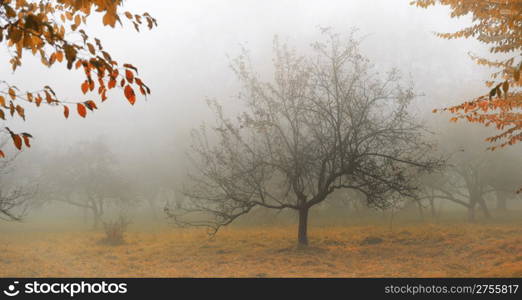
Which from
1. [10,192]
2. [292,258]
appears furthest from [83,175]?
[292,258]

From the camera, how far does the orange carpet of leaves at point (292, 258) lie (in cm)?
960

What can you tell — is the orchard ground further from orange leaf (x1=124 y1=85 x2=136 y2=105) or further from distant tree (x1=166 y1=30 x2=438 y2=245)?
orange leaf (x1=124 y1=85 x2=136 y2=105)

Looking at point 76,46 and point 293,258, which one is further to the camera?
point 293,258

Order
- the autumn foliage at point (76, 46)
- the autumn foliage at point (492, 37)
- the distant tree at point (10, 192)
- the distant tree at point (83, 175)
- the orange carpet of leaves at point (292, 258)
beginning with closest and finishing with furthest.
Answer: the autumn foliage at point (76, 46) → the autumn foliage at point (492, 37) → the orange carpet of leaves at point (292, 258) → the distant tree at point (10, 192) → the distant tree at point (83, 175)

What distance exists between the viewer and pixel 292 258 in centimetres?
1150

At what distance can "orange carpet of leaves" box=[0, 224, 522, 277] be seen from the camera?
378 inches

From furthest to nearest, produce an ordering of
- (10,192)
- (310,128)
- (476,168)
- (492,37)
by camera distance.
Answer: (10,192) → (476,168) → (310,128) → (492,37)

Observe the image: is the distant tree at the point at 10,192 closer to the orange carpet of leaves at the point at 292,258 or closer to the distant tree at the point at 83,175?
the orange carpet of leaves at the point at 292,258

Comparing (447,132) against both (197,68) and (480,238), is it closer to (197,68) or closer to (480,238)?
(480,238)

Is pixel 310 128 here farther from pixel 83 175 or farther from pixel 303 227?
pixel 83 175

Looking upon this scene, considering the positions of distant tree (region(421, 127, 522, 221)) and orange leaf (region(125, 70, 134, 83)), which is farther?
distant tree (region(421, 127, 522, 221))

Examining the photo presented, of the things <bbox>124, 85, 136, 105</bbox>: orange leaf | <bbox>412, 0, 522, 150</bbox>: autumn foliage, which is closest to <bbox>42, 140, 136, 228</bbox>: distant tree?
<bbox>412, 0, 522, 150</bbox>: autumn foliage

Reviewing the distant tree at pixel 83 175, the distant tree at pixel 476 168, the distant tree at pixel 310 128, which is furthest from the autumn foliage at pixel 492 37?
the distant tree at pixel 83 175

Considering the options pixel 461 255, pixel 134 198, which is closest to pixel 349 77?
pixel 461 255
